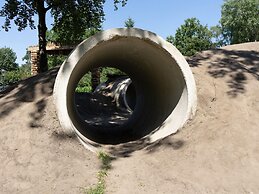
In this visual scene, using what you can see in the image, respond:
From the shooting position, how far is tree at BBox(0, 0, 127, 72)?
49.7ft

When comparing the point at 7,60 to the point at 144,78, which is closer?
the point at 144,78

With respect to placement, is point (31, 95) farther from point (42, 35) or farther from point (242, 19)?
point (242, 19)

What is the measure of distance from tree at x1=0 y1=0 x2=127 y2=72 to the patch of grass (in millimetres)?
9480

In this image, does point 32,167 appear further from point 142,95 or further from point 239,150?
point 142,95

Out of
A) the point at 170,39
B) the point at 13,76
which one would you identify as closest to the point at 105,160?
the point at 13,76

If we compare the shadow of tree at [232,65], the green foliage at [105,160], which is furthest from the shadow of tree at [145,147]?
the shadow of tree at [232,65]

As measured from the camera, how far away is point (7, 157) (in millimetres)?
5887

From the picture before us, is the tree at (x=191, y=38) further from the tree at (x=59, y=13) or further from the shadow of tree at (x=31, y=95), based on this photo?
the shadow of tree at (x=31, y=95)


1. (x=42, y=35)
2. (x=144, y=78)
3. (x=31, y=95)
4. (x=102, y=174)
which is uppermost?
(x=42, y=35)

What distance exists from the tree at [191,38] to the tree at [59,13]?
24081 millimetres

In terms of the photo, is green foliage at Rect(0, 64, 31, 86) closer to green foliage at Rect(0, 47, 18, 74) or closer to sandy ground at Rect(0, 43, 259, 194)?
green foliage at Rect(0, 47, 18, 74)

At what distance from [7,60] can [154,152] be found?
6262cm

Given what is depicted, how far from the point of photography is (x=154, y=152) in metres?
6.31

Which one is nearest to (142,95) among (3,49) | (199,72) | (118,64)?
(118,64)
